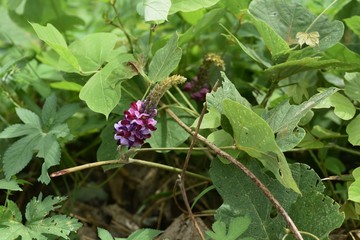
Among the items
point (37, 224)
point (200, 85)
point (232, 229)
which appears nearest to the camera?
point (232, 229)

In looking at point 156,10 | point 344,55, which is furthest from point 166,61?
point 344,55

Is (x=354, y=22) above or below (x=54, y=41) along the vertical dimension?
below

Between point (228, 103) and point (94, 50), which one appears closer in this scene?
point (228, 103)

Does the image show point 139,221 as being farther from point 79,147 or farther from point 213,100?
point 213,100

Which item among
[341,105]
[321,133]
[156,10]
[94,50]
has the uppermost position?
A: [156,10]

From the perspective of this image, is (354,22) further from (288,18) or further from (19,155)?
(19,155)

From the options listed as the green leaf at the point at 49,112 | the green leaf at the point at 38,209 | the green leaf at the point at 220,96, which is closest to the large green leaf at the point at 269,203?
the green leaf at the point at 220,96

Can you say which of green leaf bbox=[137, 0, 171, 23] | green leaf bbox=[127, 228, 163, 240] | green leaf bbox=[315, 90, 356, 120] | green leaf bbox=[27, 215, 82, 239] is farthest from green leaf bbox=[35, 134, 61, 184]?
green leaf bbox=[315, 90, 356, 120]
